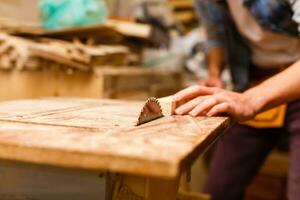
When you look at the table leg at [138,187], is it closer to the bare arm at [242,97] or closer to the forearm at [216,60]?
the bare arm at [242,97]

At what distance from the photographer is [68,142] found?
547 mm

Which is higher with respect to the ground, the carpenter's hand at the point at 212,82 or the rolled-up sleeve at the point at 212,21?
the rolled-up sleeve at the point at 212,21

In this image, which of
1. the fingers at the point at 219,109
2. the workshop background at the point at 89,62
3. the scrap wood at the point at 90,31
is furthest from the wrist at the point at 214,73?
the fingers at the point at 219,109

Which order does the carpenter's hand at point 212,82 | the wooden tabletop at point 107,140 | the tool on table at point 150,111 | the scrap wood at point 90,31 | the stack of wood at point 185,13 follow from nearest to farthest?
the wooden tabletop at point 107,140 < the tool on table at point 150,111 < the carpenter's hand at point 212,82 < the scrap wood at point 90,31 < the stack of wood at point 185,13

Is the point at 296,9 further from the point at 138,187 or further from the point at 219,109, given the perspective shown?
the point at 138,187

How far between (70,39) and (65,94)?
0.86 feet

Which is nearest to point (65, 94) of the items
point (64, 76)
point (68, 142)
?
point (64, 76)

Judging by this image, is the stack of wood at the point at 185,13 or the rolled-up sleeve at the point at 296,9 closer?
the rolled-up sleeve at the point at 296,9

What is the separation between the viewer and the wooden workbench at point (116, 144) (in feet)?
1.62

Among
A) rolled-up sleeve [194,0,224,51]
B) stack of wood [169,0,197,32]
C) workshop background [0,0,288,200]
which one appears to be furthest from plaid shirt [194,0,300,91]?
stack of wood [169,0,197,32]

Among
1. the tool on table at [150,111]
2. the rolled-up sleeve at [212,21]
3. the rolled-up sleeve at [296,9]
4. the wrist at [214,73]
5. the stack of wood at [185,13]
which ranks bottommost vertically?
the tool on table at [150,111]

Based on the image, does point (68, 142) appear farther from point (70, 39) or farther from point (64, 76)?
point (70, 39)

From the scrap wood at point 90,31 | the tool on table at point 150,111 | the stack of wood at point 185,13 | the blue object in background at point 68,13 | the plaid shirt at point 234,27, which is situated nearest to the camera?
the tool on table at point 150,111

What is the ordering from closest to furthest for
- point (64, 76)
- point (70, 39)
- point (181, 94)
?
point (181, 94), point (64, 76), point (70, 39)
